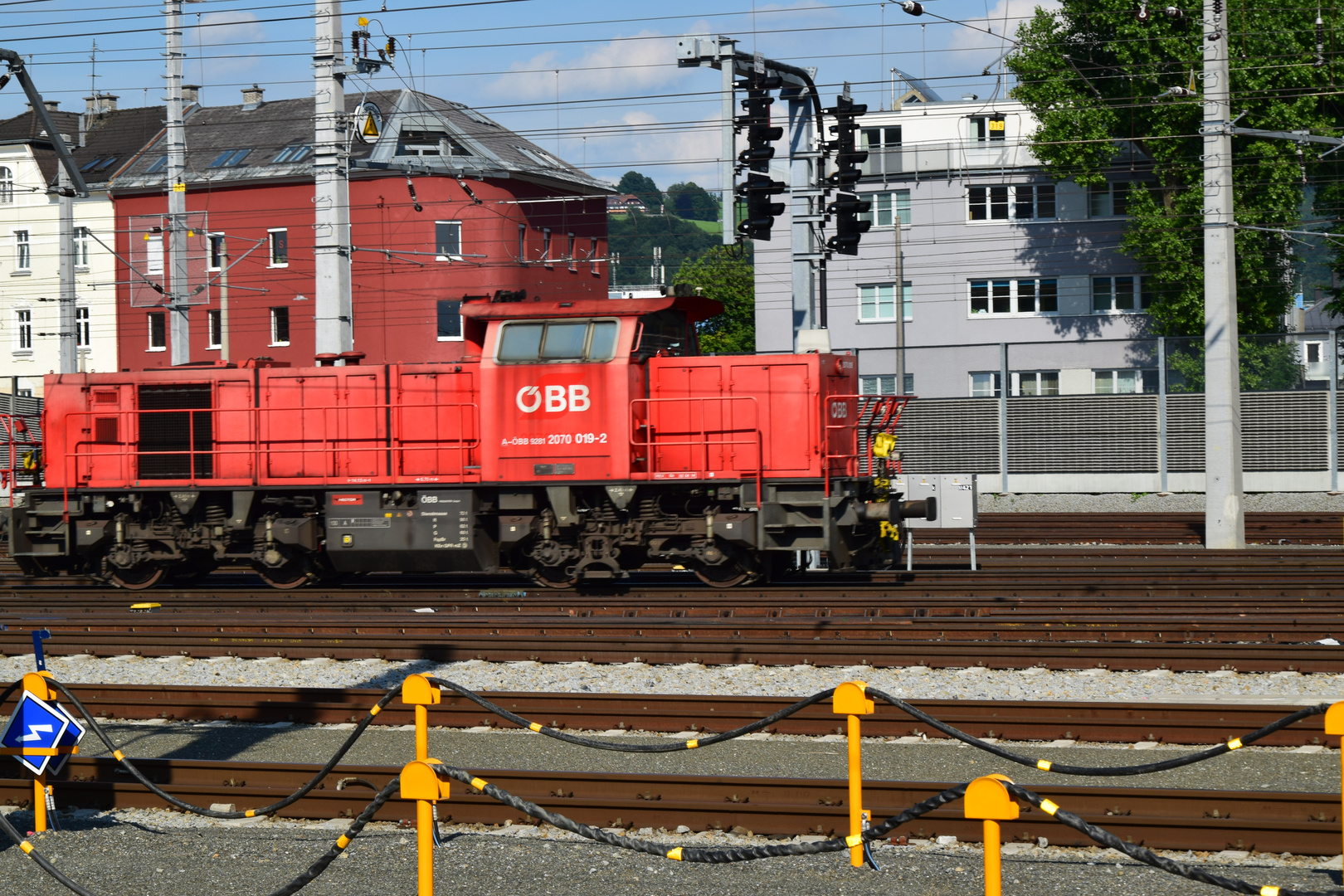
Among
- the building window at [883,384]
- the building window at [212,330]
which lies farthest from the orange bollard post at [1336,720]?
the building window at [212,330]

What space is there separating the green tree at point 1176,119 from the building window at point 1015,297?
12.2ft

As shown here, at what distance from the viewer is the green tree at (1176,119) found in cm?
3219

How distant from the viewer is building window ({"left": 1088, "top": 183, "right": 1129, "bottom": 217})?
42594 millimetres

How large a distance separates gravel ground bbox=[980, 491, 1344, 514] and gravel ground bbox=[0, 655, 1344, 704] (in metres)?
15.4

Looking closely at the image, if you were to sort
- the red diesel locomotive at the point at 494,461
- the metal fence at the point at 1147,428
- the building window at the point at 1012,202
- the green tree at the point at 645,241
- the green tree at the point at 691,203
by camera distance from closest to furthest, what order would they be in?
the red diesel locomotive at the point at 494,461 < the metal fence at the point at 1147,428 < the building window at the point at 1012,202 < the green tree at the point at 645,241 < the green tree at the point at 691,203

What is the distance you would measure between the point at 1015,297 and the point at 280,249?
27.2 metres

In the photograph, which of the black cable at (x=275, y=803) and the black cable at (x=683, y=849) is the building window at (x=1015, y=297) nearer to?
the black cable at (x=275, y=803)

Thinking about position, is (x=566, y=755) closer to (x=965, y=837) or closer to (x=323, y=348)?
(x=965, y=837)

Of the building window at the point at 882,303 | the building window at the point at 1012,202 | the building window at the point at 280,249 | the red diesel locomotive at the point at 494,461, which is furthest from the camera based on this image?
the building window at the point at 280,249

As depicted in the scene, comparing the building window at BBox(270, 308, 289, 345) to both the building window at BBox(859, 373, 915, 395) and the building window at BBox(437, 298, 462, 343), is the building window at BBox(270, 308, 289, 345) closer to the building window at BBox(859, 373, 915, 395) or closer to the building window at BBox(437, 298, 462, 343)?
the building window at BBox(437, 298, 462, 343)

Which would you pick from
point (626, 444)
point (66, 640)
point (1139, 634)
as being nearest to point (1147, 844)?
point (1139, 634)

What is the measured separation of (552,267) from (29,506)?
3371 centimetres

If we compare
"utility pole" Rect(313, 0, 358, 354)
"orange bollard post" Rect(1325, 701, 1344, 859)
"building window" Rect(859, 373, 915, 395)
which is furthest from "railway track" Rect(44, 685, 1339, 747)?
"building window" Rect(859, 373, 915, 395)

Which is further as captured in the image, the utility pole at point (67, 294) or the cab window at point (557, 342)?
the utility pole at point (67, 294)
